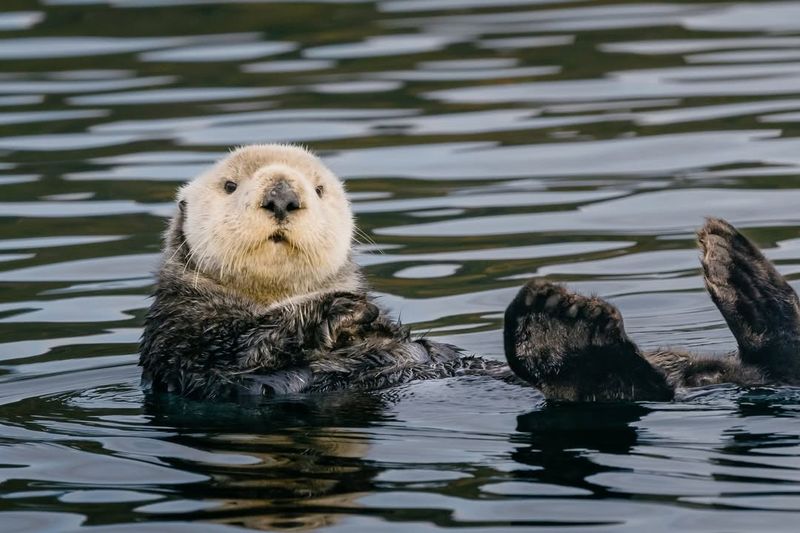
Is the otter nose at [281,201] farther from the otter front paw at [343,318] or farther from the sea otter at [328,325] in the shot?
the otter front paw at [343,318]

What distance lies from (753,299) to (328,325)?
1.46 meters

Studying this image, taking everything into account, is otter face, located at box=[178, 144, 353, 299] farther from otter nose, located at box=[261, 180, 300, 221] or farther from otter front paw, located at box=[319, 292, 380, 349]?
otter front paw, located at box=[319, 292, 380, 349]

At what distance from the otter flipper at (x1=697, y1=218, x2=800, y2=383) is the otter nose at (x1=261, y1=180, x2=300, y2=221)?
143 centimetres

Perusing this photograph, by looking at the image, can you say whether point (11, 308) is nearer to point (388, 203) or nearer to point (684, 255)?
point (388, 203)

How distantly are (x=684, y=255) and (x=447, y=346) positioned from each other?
2.51 meters

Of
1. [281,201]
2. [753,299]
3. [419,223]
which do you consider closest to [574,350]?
[753,299]

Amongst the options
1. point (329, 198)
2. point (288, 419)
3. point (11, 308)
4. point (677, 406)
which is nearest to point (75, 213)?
point (11, 308)

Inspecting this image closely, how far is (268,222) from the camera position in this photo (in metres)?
5.76

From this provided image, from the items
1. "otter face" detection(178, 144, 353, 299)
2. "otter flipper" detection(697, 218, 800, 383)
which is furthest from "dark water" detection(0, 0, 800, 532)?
"otter face" detection(178, 144, 353, 299)

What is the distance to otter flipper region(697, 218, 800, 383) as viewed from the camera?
5.52 meters

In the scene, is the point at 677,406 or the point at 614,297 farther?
the point at 614,297

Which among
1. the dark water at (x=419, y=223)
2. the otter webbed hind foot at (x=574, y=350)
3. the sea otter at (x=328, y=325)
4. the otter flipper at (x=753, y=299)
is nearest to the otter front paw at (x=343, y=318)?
the sea otter at (x=328, y=325)

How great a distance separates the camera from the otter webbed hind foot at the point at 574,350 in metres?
5.05

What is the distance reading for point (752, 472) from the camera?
4527 mm
